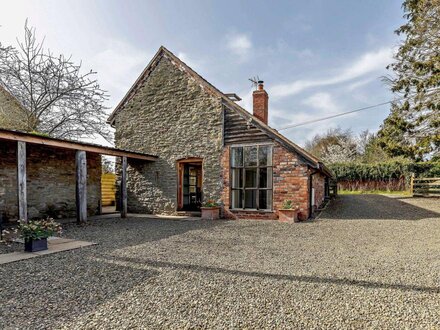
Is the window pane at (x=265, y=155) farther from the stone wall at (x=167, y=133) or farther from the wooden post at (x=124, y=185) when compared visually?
the wooden post at (x=124, y=185)

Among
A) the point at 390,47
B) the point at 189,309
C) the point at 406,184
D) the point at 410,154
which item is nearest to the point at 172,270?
the point at 189,309

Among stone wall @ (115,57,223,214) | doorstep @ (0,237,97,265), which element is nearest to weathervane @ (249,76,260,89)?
stone wall @ (115,57,223,214)

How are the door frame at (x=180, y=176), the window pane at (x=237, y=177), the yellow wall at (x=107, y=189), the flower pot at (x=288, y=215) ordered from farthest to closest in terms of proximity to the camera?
1. the yellow wall at (x=107, y=189)
2. the door frame at (x=180, y=176)
3. the window pane at (x=237, y=177)
4. the flower pot at (x=288, y=215)

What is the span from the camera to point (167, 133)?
10.7 meters

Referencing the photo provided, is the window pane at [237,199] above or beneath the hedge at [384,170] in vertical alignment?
beneath

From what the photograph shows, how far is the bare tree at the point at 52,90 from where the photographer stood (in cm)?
1127

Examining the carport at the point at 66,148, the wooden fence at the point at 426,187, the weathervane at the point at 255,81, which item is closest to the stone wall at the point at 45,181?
the carport at the point at 66,148

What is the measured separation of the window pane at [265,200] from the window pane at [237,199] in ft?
2.34

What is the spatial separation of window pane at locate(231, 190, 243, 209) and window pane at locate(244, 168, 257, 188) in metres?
0.37

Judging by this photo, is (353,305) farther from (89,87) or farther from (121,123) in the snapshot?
(89,87)

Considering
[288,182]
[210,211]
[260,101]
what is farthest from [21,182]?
[260,101]

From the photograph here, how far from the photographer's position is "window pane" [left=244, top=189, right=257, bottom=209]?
9.29m

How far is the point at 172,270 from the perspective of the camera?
3734mm

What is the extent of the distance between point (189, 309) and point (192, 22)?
9952mm
